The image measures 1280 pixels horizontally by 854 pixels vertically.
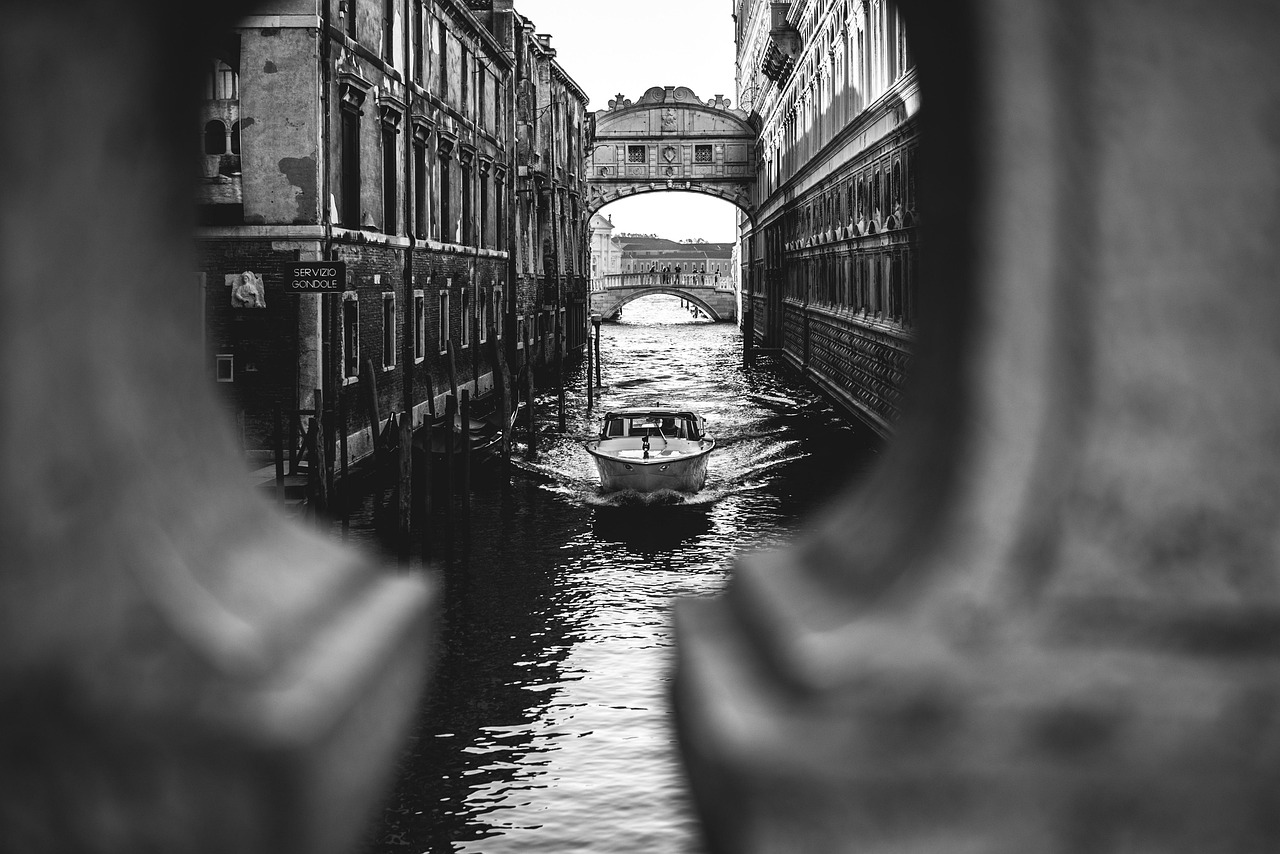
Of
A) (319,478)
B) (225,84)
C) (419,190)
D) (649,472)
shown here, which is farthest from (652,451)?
(225,84)

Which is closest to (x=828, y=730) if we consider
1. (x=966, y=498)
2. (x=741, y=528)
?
(x=966, y=498)

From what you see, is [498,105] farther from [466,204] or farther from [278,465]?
[278,465]

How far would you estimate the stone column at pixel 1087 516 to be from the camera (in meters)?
1.32

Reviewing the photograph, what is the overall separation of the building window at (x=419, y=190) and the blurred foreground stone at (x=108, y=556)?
1956 cm

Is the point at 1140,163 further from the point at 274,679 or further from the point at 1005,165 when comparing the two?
the point at 274,679

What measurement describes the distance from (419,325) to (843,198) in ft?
34.0

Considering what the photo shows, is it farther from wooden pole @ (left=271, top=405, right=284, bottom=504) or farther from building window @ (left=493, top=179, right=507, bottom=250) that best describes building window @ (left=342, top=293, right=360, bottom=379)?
building window @ (left=493, top=179, right=507, bottom=250)

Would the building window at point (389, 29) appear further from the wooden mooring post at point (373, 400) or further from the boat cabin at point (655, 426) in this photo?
the boat cabin at point (655, 426)

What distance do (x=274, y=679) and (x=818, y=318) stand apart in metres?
31.0

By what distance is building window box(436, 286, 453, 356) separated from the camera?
74.9 ft

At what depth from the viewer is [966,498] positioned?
1358mm

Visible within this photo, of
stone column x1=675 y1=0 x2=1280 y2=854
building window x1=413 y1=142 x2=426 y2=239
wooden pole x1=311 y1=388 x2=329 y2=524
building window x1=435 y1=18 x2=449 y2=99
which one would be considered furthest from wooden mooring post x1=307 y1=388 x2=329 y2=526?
stone column x1=675 y1=0 x2=1280 y2=854

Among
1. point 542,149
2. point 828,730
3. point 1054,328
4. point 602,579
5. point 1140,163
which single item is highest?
point 542,149

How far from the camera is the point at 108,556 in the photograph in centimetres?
134
